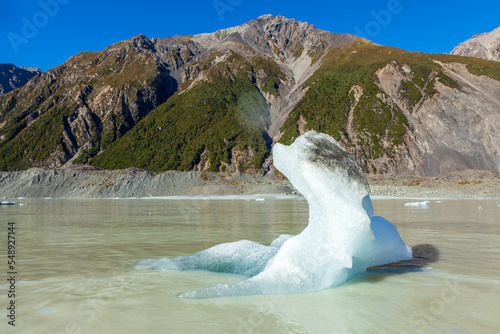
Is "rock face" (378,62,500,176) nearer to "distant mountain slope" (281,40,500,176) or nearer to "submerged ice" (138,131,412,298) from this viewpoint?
"distant mountain slope" (281,40,500,176)

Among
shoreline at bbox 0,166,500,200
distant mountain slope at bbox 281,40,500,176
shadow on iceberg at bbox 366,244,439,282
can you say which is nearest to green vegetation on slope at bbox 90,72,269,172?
distant mountain slope at bbox 281,40,500,176

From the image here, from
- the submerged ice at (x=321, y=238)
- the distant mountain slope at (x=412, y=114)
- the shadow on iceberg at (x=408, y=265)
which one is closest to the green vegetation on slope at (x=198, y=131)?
the distant mountain slope at (x=412, y=114)

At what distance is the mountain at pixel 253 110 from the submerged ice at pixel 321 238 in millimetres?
91741

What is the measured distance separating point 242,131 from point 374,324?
385 ft

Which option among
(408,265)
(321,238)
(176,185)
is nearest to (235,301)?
(321,238)

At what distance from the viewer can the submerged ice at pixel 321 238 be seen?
21.0 ft

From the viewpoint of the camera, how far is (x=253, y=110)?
13350 cm

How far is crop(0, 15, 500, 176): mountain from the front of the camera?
3792 inches

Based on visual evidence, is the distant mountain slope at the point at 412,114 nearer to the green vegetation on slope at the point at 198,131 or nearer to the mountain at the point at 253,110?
the mountain at the point at 253,110

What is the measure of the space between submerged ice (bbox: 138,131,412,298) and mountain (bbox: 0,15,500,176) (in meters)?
91.7

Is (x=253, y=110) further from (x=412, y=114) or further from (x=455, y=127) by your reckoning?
(x=455, y=127)

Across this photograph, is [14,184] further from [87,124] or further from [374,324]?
[374,324]

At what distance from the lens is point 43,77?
188 metres

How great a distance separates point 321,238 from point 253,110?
128776 millimetres
